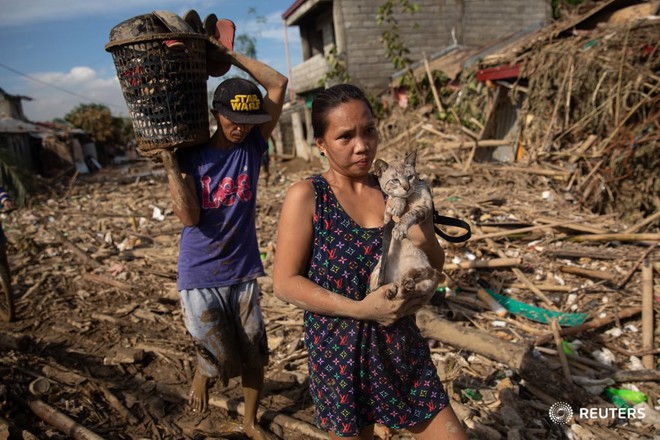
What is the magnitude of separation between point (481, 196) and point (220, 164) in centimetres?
625

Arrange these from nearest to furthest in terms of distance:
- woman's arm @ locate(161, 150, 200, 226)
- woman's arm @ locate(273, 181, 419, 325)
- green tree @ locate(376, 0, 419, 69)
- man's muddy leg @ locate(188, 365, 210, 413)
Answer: woman's arm @ locate(273, 181, 419, 325), woman's arm @ locate(161, 150, 200, 226), man's muddy leg @ locate(188, 365, 210, 413), green tree @ locate(376, 0, 419, 69)

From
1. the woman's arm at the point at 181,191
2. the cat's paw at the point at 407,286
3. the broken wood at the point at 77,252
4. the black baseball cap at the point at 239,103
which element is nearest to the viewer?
the cat's paw at the point at 407,286

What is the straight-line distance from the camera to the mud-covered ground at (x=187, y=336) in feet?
11.5

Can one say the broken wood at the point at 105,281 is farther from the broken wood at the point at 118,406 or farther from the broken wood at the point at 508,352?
the broken wood at the point at 508,352

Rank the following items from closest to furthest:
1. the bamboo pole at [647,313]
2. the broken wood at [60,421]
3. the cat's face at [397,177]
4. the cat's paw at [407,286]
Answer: the cat's paw at [407,286]
the cat's face at [397,177]
the broken wood at [60,421]
the bamboo pole at [647,313]

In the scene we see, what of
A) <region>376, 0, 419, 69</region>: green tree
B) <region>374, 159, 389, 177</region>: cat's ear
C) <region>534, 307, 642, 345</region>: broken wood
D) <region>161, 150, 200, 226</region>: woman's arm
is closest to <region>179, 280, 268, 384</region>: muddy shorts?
<region>161, 150, 200, 226</region>: woman's arm

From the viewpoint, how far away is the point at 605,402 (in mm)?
3666

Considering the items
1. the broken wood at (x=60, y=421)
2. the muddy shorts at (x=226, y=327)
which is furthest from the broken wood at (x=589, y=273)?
the broken wood at (x=60, y=421)

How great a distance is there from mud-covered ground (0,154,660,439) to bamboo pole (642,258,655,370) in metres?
0.15

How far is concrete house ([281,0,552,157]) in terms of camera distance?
17766 mm

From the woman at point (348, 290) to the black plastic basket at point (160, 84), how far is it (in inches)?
40.4

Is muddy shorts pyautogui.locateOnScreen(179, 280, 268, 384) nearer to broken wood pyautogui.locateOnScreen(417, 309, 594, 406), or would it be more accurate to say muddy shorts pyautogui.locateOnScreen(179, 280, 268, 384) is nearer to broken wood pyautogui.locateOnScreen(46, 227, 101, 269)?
broken wood pyautogui.locateOnScreen(417, 309, 594, 406)

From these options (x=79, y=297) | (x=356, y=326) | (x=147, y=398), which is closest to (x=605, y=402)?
(x=356, y=326)

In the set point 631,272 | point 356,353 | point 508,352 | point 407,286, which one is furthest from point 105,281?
point 631,272
